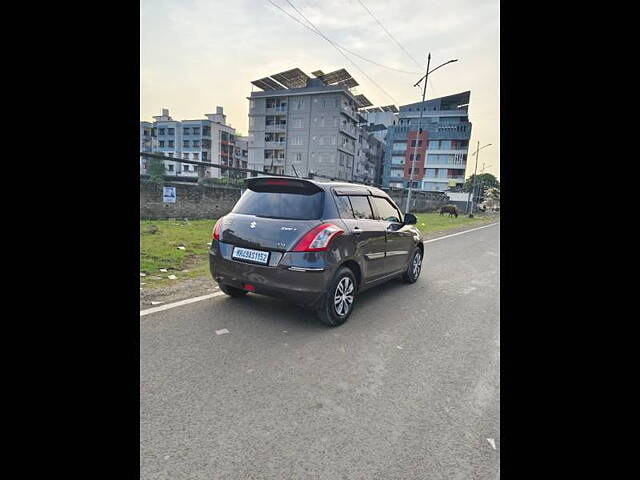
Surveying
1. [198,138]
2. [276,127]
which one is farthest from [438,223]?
[198,138]

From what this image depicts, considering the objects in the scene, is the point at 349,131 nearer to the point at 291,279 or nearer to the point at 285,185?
the point at 285,185

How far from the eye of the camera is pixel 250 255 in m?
4.09

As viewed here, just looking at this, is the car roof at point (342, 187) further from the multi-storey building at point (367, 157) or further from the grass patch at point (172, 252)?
the multi-storey building at point (367, 157)

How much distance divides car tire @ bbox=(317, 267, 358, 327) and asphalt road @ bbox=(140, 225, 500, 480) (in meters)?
0.12

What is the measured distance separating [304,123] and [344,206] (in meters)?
49.2

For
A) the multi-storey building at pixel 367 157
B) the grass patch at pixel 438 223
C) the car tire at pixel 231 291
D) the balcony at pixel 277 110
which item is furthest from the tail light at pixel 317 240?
→ the multi-storey building at pixel 367 157

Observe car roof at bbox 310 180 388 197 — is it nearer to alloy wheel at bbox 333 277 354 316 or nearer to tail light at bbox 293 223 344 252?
tail light at bbox 293 223 344 252

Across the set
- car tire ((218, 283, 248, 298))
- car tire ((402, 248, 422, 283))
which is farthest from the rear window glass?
car tire ((402, 248, 422, 283))
